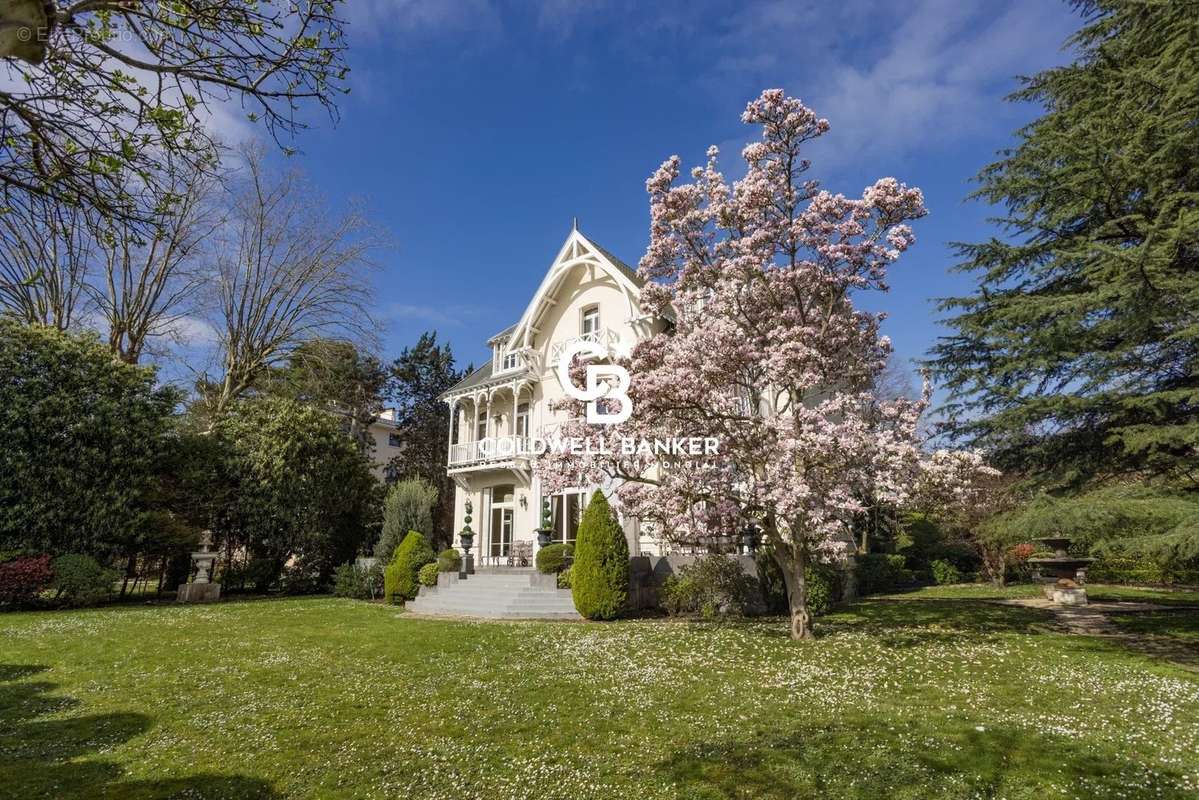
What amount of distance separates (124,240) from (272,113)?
6.63 ft

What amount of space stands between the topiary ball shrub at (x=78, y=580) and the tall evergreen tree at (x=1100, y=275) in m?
23.2

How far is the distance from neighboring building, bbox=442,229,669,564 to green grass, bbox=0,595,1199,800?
1155 cm

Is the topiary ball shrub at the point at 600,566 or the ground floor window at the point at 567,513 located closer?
the topiary ball shrub at the point at 600,566

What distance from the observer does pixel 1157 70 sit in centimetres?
1122

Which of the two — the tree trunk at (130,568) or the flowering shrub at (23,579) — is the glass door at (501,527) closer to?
the tree trunk at (130,568)

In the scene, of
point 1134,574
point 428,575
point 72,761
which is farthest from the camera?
point 1134,574

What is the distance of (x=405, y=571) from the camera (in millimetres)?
18938

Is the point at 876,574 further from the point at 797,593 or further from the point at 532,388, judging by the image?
the point at 532,388

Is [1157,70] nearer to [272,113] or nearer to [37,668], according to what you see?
[272,113]

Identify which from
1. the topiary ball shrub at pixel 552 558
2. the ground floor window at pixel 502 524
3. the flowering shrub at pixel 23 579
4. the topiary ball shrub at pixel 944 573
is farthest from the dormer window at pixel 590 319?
the flowering shrub at pixel 23 579

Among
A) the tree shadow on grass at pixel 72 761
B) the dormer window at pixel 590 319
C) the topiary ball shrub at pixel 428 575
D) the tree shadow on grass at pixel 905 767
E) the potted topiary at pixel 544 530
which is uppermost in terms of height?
the dormer window at pixel 590 319

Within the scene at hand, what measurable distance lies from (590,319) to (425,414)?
2279cm

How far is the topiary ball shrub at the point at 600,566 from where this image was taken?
47.6ft

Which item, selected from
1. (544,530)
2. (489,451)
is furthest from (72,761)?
(489,451)
